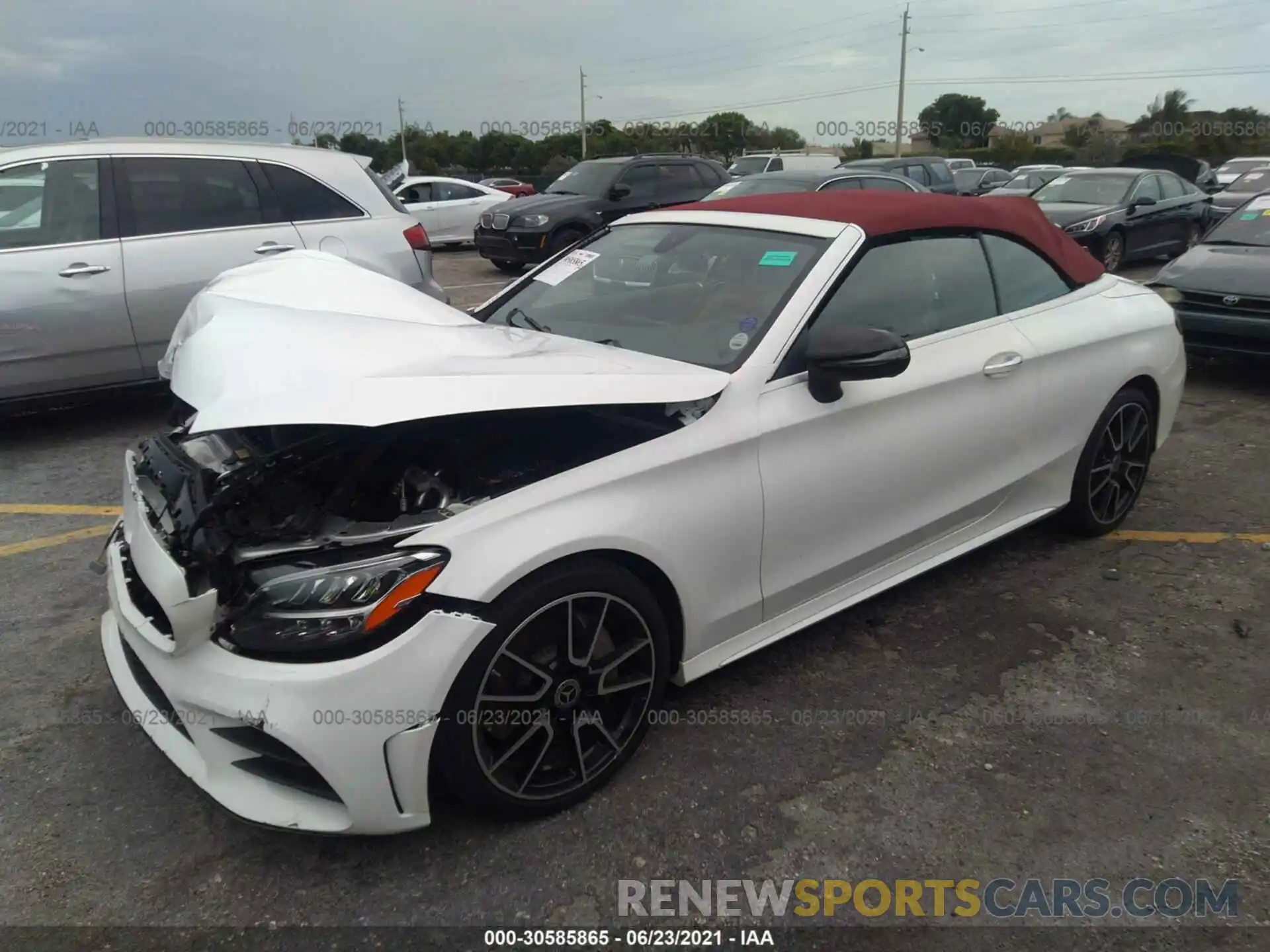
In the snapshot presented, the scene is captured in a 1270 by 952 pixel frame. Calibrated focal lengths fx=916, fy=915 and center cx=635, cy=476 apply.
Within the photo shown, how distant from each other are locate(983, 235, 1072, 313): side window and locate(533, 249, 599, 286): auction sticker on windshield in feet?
5.29

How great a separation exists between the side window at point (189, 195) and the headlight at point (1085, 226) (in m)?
10.1

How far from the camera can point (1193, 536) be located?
4.36 meters

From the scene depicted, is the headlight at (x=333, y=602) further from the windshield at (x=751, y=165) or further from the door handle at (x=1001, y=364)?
the windshield at (x=751, y=165)

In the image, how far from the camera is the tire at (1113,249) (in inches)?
472

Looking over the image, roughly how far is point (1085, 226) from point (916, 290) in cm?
1004

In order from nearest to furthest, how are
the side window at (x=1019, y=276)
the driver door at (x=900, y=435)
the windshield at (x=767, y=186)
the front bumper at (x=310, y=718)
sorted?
1. the front bumper at (x=310, y=718)
2. the driver door at (x=900, y=435)
3. the side window at (x=1019, y=276)
4. the windshield at (x=767, y=186)

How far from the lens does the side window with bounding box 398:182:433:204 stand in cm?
1695

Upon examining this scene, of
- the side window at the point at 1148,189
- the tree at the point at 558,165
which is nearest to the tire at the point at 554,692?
the side window at the point at 1148,189

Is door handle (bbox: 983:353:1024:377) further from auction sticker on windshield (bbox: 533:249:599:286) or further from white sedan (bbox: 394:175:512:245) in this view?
white sedan (bbox: 394:175:512:245)

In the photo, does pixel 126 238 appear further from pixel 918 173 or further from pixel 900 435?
pixel 918 173

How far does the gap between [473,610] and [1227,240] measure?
791cm

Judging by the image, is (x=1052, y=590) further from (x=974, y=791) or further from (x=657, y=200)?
(x=657, y=200)

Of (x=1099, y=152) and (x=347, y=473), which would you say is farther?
(x=1099, y=152)

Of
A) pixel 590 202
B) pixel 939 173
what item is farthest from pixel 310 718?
pixel 939 173
